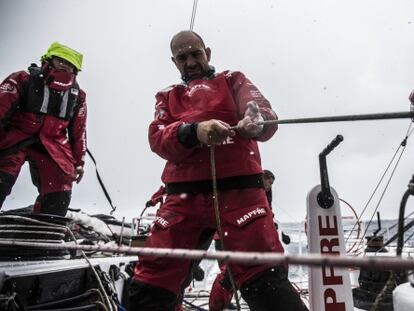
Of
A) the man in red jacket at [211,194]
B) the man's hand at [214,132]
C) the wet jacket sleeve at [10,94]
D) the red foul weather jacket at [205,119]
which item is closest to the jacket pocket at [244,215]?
the man in red jacket at [211,194]

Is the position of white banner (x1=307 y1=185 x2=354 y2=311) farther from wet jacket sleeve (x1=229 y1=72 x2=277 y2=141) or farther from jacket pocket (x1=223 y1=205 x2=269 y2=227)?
wet jacket sleeve (x1=229 y1=72 x2=277 y2=141)

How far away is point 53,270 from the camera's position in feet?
5.08

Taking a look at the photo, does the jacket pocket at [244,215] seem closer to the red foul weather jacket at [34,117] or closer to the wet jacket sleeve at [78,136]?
the red foul weather jacket at [34,117]

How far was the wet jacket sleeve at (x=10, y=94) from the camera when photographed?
2902 millimetres

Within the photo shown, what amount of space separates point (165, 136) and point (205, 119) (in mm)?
220

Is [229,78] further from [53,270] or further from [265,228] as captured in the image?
[53,270]

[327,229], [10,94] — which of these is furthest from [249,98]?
[10,94]

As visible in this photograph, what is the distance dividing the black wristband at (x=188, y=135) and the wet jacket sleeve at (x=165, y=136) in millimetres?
22

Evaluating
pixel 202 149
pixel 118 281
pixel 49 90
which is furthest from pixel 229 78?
pixel 49 90

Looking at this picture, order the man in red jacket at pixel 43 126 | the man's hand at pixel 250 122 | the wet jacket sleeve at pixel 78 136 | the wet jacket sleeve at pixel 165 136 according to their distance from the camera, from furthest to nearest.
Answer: the wet jacket sleeve at pixel 78 136 < the man in red jacket at pixel 43 126 < the wet jacket sleeve at pixel 165 136 < the man's hand at pixel 250 122

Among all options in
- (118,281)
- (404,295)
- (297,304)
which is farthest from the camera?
(118,281)

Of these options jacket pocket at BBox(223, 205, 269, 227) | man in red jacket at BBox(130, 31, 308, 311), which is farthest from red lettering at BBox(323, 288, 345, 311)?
jacket pocket at BBox(223, 205, 269, 227)

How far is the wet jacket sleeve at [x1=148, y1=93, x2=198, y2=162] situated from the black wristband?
2cm

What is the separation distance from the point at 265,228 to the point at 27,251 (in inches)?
43.8
